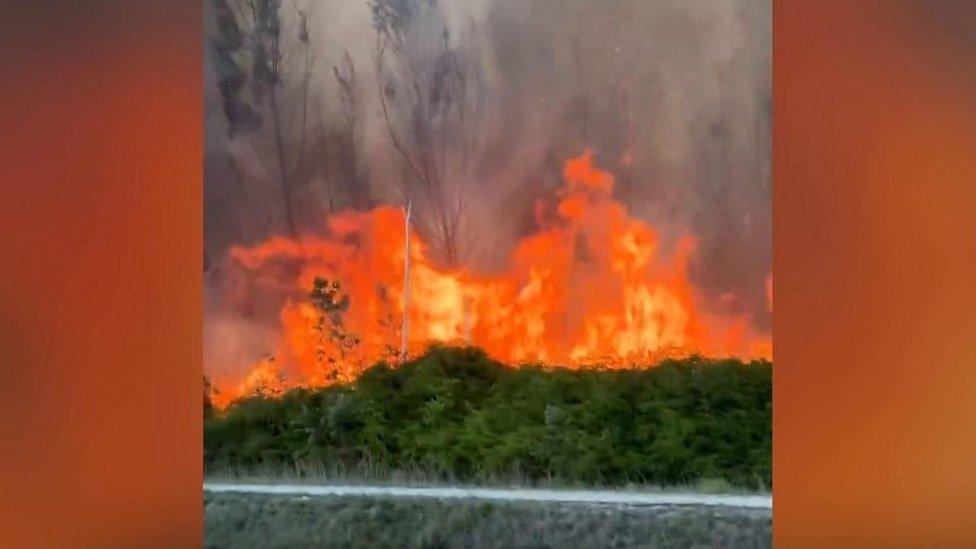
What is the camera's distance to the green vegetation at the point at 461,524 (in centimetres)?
229

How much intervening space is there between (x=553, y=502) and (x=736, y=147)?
1.04 meters

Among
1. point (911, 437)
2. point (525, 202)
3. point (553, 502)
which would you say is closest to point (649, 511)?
point (553, 502)

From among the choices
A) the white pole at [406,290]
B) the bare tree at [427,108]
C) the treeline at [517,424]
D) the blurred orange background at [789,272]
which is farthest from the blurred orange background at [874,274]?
the white pole at [406,290]

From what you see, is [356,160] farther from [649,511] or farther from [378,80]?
[649,511]

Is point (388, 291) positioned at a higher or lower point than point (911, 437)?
higher

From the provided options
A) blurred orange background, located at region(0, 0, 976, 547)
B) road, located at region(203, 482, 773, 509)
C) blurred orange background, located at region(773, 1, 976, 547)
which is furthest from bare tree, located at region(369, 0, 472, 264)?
blurred orange background, located at region(773, 1, 976, 547)

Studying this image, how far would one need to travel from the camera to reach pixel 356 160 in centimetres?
241

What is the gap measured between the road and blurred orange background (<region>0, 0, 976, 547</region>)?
267 millimetres

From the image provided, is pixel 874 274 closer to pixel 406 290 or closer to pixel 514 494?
pixel 514 494

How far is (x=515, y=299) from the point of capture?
2379mm

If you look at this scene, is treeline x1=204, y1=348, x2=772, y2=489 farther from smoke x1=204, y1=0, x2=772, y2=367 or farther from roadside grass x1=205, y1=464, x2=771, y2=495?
smoke x1=204, y1=0, x2=772, y2=367

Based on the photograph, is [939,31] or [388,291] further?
[388,291]

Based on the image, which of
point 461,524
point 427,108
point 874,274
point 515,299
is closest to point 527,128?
point 427,108

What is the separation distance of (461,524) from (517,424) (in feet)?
1.00
